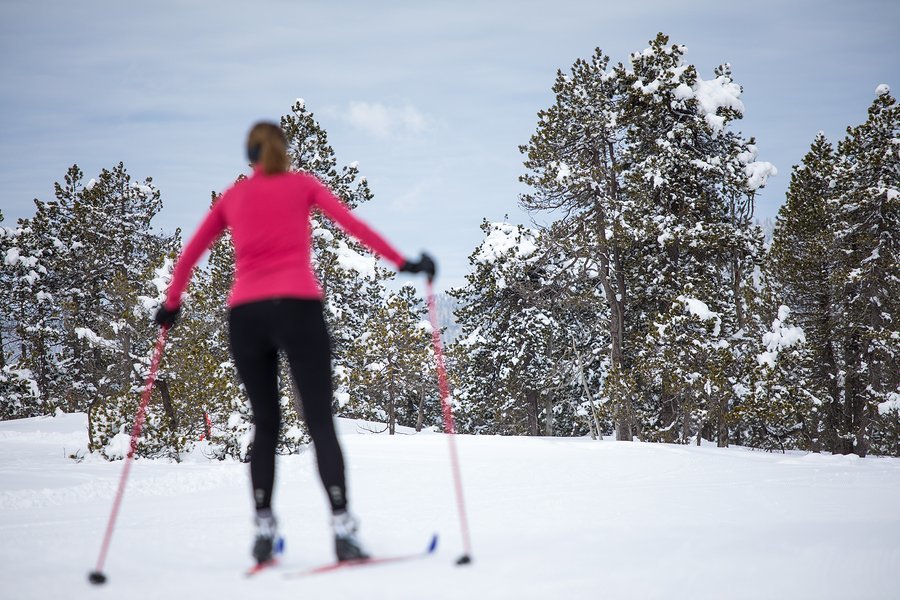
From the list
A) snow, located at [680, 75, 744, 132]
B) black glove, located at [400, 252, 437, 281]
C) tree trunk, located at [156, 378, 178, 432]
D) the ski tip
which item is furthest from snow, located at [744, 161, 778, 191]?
the ski tip

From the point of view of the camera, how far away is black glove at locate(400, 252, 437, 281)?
299cm

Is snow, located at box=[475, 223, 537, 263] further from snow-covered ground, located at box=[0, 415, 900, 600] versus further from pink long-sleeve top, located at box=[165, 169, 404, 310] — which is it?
pink long-sleeve top, located at box=[165, 169, 404, 310]

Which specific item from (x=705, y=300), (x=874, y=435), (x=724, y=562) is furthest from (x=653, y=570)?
(x=874, y=435)

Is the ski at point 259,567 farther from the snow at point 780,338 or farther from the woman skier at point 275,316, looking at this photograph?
the snow at point 780,338

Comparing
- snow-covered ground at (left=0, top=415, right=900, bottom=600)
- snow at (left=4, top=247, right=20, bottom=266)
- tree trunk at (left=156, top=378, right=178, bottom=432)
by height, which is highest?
snow at (left=4, top=247, right=20, bottom=266)

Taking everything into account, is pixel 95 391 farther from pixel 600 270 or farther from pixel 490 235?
pixel 600 270

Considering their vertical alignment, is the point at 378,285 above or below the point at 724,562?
above

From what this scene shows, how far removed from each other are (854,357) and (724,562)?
73.3ft

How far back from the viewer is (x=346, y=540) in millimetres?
2697

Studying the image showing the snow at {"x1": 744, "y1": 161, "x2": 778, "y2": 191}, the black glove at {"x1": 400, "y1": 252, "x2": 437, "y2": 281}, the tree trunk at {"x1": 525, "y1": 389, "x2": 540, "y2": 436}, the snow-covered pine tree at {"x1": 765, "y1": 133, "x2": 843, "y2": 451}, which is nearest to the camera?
the black glove at {"x1": 400, "y1": 252, "x2": 437, "y2": 281}

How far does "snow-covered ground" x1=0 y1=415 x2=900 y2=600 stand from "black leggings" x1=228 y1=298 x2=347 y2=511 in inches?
14.8

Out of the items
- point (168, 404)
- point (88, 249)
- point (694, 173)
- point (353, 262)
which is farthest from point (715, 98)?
point (88, 249)

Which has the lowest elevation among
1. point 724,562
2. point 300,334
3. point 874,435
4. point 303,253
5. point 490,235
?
point 874,435

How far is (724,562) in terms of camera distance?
8.59 feet
